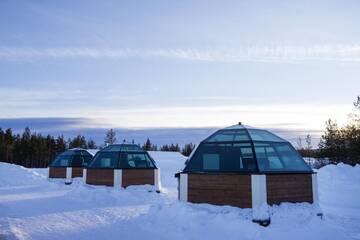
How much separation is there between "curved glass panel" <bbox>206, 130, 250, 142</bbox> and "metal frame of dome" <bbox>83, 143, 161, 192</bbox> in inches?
360

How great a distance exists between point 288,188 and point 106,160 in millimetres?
13640

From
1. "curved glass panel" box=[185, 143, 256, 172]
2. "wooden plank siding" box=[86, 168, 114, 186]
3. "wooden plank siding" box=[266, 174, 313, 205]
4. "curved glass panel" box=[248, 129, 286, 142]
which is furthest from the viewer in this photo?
"wooden plank siding" box=[86, 168, 114, 186]

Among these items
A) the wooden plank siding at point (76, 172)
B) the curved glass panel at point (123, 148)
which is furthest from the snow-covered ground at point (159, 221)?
the wooden plank siding at point (76, 172)

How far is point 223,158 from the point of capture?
14.5 metres

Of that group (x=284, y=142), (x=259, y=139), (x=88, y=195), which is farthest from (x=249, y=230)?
(x=88, y=195)

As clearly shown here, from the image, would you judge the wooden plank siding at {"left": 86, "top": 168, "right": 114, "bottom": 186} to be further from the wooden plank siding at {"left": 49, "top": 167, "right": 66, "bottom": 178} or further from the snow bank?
the snow bank

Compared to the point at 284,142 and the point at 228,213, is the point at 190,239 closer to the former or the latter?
the point at 228,213

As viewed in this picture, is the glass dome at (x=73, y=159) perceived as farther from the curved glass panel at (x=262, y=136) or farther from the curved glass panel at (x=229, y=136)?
the curved glass panel at (x=262, y=136)

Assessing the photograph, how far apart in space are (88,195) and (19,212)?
5284mm

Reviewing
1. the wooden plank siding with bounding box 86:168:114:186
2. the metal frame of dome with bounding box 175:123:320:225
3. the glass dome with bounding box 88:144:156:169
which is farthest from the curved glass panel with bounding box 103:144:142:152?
the metal frame of dome with bounding box 175:123:320:225

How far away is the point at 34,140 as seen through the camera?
267 feet

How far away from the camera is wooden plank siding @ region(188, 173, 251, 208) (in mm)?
13531

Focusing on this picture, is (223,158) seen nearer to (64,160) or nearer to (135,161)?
(135,161)

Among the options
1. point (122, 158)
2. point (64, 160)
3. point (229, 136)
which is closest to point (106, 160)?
point (122, 158)
